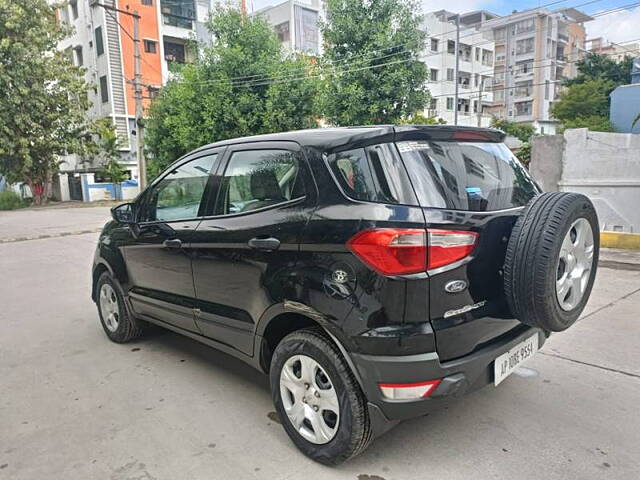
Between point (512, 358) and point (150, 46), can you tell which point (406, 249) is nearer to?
point (512, 358)

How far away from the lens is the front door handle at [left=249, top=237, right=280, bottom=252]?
101 inches

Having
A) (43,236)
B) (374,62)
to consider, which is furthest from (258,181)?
(374,62)

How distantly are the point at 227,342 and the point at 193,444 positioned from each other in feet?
2.07

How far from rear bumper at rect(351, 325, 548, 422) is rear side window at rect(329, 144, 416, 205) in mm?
724

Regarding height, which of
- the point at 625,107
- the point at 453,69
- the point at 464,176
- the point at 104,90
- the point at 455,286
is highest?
the point at 453,69

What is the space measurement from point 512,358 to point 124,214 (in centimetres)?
316

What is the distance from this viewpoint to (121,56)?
28.5 m

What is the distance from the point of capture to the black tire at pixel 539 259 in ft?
7.32

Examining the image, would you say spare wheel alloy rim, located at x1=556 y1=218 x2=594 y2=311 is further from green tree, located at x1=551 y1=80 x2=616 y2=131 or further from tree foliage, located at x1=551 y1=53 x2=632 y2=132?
green tree, located at x1=551 y1=80 x2=616 y2=131

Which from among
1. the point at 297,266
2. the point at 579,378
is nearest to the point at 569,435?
the point at 579,378

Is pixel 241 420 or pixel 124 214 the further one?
pixel 124 214

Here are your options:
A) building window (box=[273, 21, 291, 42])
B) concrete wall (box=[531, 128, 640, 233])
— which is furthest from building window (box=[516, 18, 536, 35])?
concrete wall (box=[531, 128, 640, 233])

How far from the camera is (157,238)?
140 inches

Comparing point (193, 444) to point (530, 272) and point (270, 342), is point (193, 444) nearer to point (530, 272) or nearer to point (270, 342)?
point (270, 342)
